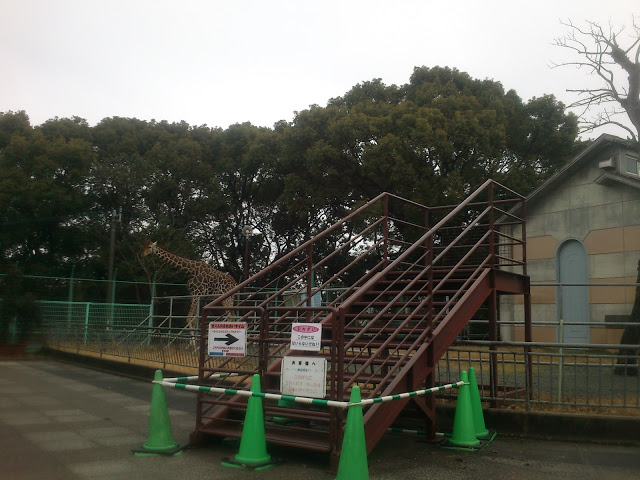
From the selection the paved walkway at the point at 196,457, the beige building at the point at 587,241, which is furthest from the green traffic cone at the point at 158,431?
the beige building at the point at 587,241

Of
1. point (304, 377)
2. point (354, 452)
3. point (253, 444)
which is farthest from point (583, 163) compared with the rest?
point (354, 452)

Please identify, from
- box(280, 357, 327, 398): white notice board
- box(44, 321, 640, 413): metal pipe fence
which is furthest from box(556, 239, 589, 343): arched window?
box(280, 357, 327, 398): white notice board

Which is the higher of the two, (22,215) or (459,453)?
(22,215)

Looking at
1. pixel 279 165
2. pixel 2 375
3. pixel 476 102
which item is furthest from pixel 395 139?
pixel 2 375

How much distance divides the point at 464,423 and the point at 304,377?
2298mm

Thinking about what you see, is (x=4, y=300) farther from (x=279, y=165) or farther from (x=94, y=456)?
(x=279, y=165)

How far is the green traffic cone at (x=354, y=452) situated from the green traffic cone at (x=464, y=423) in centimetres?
217

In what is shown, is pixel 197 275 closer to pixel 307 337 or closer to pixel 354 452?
pixel 307 337

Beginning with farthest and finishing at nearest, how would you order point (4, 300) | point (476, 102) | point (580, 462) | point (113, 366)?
point (476, 102) < point (4, 300) < point (113, 366) < point (580, 462)

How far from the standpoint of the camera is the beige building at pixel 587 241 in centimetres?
1725

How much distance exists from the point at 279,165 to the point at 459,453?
28.7 metres

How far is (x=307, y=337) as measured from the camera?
613 cm

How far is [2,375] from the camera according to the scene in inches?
553

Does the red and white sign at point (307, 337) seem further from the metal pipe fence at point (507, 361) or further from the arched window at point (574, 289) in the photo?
the arched window at point (574, 289)
